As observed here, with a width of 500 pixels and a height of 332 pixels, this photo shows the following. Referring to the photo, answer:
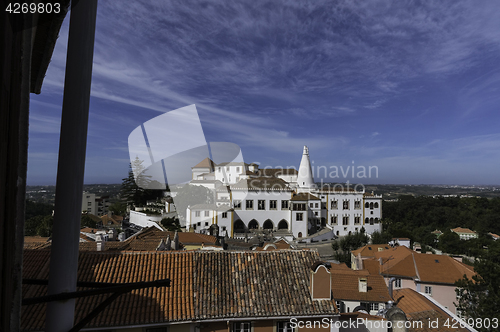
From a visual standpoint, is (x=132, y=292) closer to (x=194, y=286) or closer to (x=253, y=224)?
(x=194, y=286)

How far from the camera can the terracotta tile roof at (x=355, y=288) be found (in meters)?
13.5

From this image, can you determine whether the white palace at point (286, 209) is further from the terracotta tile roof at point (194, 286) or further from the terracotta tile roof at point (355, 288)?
the terracotta tile roof at point (194, 286)

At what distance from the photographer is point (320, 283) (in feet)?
24.0

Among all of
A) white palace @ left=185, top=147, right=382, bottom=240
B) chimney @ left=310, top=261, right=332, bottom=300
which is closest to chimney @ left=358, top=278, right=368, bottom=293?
chimney @ left=310, top=261, right=332, bottom=300

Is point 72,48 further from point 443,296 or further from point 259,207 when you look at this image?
point 259,207

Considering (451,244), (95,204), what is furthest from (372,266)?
(95,204)

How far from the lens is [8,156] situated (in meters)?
0.86

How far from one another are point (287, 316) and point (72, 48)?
280 inches

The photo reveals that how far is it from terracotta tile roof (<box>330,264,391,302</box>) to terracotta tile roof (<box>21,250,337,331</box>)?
22.2 ft

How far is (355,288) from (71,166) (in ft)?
50.4

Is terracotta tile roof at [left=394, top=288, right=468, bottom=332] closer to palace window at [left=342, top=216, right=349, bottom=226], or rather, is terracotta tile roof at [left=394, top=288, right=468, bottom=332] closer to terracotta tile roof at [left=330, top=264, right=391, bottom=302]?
terracotta tile roof at [left=330, top=264, right=391, bottom=302]

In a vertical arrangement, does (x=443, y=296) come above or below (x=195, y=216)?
below

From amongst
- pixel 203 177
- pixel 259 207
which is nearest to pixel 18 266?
pixel 259 207

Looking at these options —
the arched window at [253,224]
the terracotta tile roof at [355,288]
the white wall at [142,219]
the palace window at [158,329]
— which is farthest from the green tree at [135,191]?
the palace window at [158,329]
